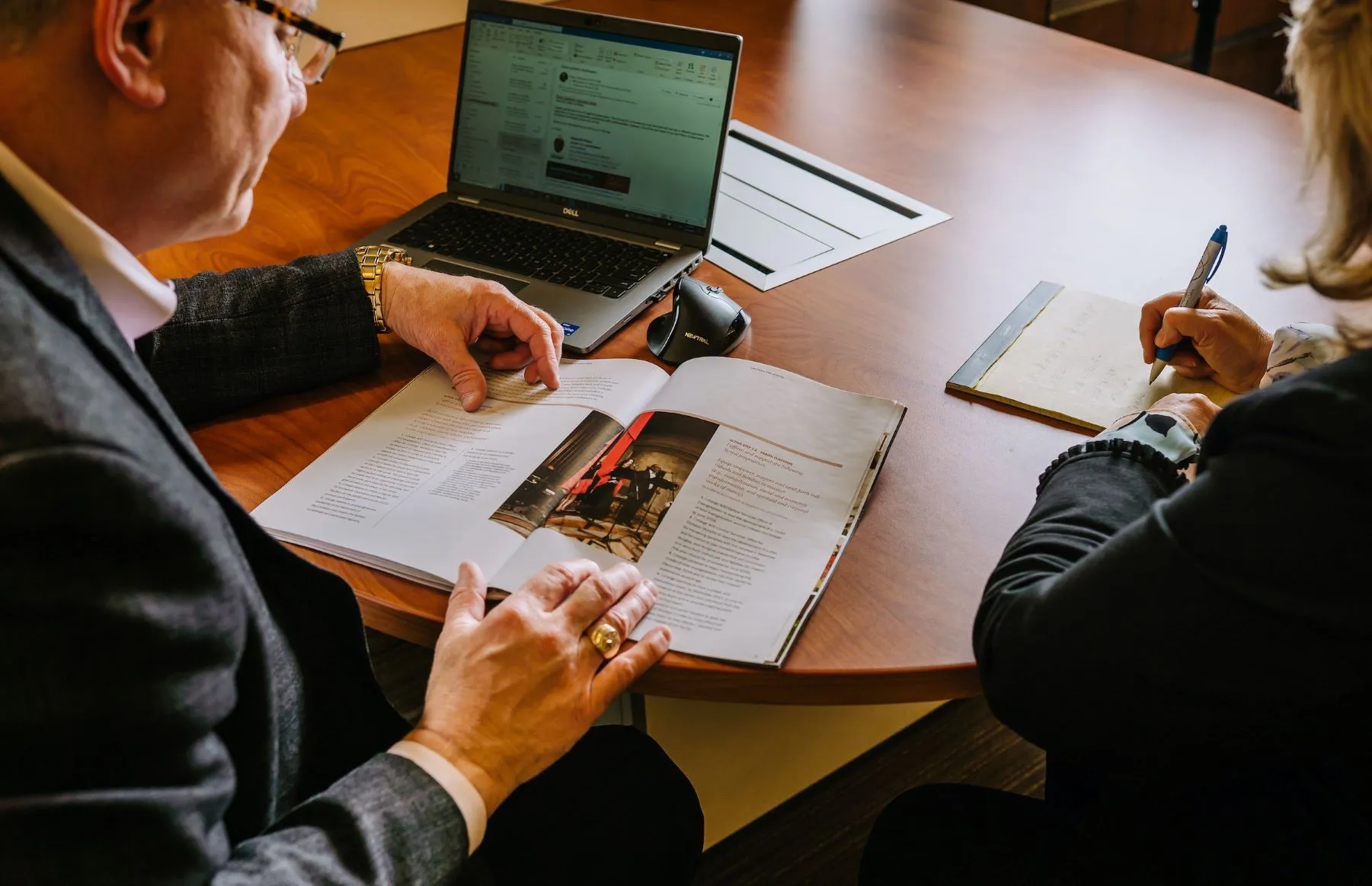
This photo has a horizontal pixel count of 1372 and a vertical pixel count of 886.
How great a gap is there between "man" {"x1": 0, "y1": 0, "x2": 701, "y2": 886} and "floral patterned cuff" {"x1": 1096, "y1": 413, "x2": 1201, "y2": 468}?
422mm

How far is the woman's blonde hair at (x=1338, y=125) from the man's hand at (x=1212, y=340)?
27cm

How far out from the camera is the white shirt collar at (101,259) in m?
0.64

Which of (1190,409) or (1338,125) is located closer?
(1338,125)

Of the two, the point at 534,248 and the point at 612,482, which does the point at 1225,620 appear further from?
the point at 534,248

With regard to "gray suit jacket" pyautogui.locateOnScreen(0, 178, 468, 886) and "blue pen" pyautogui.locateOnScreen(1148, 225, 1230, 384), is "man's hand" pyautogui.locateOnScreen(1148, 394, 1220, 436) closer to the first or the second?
"blue pen" pyautogui.locateOnScreen(1148, 225, 1230, 384)

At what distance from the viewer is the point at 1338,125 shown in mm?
666

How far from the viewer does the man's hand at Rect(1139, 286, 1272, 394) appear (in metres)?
1.00

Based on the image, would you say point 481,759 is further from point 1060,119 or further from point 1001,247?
point 1060,119

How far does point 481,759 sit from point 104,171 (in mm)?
481

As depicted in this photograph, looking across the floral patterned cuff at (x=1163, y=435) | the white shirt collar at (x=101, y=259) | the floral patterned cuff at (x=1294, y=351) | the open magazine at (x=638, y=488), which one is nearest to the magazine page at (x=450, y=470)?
the open magazine at (x=638, y=488)

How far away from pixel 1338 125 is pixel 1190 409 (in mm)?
316

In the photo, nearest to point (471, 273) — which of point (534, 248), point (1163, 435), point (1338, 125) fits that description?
point (534, 248)

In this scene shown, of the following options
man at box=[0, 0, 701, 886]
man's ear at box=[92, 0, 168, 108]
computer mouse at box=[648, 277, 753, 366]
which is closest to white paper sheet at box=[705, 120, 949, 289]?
computer mouse at box=[648, 277, 753, 366]

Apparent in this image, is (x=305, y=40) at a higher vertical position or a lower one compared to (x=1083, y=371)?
higher
